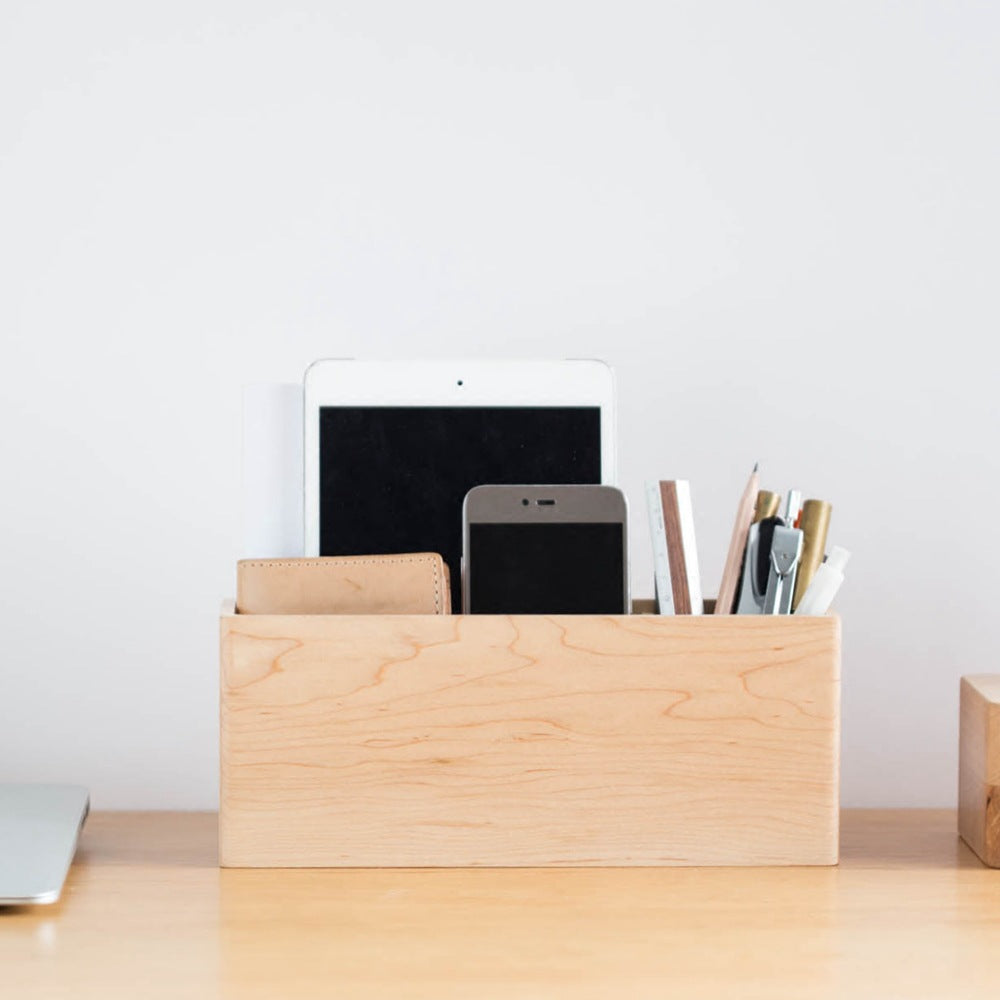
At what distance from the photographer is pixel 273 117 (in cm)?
102

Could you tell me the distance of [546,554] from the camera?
811mm

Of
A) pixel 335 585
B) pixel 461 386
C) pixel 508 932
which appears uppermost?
pixel 461 386

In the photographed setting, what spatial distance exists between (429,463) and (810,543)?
251 millimetres

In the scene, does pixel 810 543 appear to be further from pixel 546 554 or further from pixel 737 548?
pixel 546 554

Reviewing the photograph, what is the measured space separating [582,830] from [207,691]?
0.37 m

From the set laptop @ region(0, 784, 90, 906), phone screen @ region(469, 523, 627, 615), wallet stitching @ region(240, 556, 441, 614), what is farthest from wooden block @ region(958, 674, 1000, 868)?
laptop @ region(0, 784, 90, 906)

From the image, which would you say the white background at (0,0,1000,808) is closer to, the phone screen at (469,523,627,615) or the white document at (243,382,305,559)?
the white document at (243,382,305,559)

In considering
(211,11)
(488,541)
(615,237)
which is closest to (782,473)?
(615,237)

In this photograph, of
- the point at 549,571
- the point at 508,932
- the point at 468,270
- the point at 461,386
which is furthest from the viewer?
the point at 468,270

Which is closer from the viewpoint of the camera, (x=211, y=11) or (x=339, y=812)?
(x=339, y=812)

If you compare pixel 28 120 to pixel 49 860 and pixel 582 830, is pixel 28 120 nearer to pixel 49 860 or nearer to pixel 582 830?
pixel 49 860

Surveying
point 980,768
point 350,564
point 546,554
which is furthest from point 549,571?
point 980,768

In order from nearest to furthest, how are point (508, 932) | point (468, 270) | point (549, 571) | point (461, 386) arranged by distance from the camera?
point (508, 932)
point (549, 571)
point (461, 386)
point (468, 270)

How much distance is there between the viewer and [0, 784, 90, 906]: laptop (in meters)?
0.73
